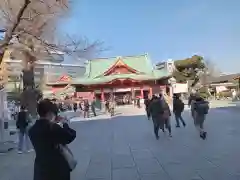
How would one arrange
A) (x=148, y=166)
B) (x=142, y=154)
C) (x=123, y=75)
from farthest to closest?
(x=123, y=75), (x=142, y=154), (x=148, y=166)

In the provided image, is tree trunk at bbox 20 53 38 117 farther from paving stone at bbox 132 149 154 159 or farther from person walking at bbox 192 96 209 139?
paving stone at bbox 132 149 154 159

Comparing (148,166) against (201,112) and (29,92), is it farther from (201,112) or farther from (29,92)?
(29,92)

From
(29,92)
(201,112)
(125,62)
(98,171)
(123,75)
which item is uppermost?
(125,62)

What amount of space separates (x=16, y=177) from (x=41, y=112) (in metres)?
3.88

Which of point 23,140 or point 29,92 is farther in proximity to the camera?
point 29,92

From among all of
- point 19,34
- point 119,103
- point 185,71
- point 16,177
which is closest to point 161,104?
point 19,34

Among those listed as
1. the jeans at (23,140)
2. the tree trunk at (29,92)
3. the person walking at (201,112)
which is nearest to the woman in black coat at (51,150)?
the jeans at (23,140)

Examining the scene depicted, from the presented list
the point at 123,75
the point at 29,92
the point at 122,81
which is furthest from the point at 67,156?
the point at 123,75

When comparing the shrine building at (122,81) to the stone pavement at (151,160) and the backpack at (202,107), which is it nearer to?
the backpack at (202,107)

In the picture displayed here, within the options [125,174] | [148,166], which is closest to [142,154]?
[148,166]

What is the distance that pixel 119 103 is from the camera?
50188 mm

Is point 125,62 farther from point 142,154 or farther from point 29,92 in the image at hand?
point 142,154

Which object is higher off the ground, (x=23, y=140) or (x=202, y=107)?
(x=202, y=107)

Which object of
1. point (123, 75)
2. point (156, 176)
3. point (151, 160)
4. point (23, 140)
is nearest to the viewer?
point (156, 176)
